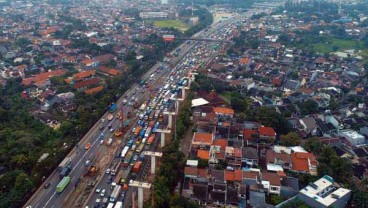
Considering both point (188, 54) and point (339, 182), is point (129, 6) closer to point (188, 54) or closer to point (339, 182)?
point (188, 54)

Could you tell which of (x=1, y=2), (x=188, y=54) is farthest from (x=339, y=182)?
(x=1, y=2)

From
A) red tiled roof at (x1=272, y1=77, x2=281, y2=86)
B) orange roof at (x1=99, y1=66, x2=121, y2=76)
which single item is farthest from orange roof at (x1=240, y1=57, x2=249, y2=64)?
orange roof at (x1=99, y1=66, x2=121, y2=76)

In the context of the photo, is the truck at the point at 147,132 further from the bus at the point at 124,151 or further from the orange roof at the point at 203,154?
the orange roof at the point at 203,154

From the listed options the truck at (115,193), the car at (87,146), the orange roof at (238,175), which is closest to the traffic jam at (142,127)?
the truck at (115,193)

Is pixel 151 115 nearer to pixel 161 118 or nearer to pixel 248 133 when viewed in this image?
pixel 161 118

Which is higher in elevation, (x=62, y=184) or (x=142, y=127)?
(x=142, y=127)

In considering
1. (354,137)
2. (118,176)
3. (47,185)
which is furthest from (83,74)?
(354,137)
